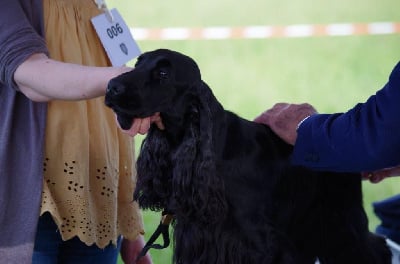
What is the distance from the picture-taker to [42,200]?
166 cm

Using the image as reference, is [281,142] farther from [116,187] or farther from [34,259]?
[34,259]

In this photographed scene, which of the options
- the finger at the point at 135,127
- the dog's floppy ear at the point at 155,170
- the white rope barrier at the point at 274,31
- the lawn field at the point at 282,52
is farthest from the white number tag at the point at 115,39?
the white rope barrier at the point at 274,31

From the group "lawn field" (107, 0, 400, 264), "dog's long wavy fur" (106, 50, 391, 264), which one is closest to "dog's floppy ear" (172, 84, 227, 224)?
"dog's long wavy fur" (106, 50, 391, 264)

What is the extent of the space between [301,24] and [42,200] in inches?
253

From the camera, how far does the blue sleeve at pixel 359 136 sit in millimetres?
1348

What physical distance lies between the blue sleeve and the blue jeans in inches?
25.9

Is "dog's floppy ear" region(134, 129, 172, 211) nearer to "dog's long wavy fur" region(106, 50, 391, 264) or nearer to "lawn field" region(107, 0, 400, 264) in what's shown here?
"dog's long wavy fur" region(106, 50, 391, 264)

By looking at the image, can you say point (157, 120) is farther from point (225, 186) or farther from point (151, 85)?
point (225, 186)

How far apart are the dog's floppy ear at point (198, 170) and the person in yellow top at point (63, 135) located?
21cm

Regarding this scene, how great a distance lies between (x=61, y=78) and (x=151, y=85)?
0.20m

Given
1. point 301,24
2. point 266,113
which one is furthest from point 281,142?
point 301,24

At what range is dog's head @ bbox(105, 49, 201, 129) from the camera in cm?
135

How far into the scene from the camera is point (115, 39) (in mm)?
1813

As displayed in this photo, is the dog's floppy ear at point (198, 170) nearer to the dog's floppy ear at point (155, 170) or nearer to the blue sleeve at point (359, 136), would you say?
the dog's floppy ear at point (155, 170)
